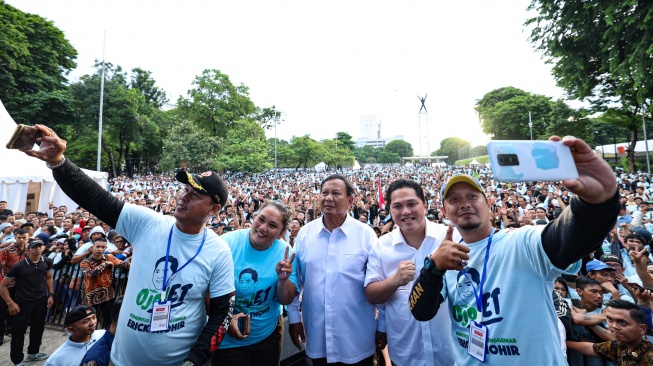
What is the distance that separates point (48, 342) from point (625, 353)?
24.7 ft

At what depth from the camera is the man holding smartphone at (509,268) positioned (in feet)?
3.78

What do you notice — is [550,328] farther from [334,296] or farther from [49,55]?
[49,55]

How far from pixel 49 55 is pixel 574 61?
3512 centimetres

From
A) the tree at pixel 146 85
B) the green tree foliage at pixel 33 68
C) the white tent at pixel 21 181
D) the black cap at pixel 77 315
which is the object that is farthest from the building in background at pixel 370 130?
the black cap at pixel 77 315

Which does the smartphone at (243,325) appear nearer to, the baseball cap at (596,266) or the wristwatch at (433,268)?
the wristwatch at (433,268)

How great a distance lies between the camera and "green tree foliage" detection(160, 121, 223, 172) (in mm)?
31328

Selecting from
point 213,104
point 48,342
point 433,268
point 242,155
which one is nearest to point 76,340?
point 48,342

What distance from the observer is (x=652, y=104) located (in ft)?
39.7

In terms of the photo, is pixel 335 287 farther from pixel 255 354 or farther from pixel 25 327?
pixel 25 327

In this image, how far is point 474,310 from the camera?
1.59 m

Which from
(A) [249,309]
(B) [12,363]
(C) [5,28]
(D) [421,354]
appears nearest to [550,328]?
(D) [421,354]

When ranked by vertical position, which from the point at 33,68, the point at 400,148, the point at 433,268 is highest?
the point at 400,148

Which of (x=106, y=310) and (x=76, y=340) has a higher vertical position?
(x=76, y=340)

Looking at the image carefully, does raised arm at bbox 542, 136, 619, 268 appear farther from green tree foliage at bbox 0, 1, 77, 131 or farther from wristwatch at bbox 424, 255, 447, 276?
green tree foliage at bbox 0, 1, 77, 131
